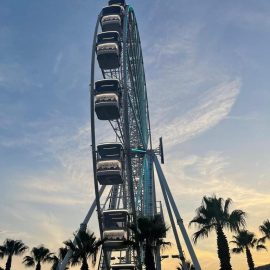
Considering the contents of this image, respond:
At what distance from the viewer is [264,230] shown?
37625mm

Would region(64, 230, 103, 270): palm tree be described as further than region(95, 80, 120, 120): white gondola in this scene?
No

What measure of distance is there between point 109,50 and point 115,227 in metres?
25.2

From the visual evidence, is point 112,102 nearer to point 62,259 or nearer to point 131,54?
point 131,54

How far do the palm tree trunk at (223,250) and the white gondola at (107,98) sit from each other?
96.3 feet

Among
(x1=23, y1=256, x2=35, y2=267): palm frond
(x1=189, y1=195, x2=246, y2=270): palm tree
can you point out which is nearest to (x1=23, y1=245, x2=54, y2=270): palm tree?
(x1=23, y1=256, x2=35, y2=267): palm frond

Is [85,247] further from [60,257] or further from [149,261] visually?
[60,257]

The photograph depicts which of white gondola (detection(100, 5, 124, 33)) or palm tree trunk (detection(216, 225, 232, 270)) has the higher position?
white gondola (detection(100, 5, 124, 33))

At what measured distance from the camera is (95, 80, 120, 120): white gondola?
51.8 meters

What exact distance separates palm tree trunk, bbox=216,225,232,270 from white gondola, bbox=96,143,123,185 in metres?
27.4

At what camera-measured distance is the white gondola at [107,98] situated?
51775mm

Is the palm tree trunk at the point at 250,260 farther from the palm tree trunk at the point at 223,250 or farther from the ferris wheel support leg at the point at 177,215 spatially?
the palm tree trunk at the point at 223,250

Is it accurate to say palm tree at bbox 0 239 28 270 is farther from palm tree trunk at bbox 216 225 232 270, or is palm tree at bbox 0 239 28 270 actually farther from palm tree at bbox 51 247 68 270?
palm tree trunk at bbox 216 225 232 270

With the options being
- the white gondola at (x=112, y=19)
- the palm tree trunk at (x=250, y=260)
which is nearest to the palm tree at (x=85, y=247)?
the palm tree trunk at (x=250, y=260)

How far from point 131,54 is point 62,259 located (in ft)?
99.9
